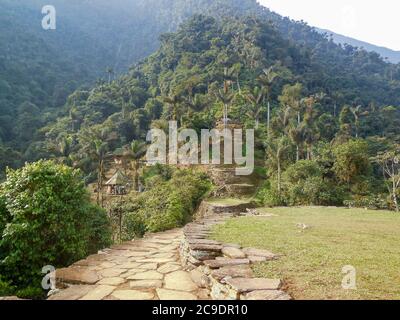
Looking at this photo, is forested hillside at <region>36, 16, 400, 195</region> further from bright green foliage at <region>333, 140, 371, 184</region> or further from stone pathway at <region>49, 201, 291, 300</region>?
stone pathway at <region>49, 201, 291, 300</region>

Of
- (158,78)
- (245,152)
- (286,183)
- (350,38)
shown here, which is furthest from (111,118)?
(350,38)

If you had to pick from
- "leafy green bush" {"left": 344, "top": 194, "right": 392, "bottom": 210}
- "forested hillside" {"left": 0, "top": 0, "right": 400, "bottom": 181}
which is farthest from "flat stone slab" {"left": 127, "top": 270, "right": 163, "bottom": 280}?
"forested hillside" {"left": 0, "top": 0, "right": 400, "bottom": 181}

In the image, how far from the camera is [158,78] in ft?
195

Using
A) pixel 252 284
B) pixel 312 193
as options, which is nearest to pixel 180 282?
pixel 252 284

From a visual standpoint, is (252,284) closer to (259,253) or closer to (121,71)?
(259,253)

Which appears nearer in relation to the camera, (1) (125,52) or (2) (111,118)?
(2) (111,118)

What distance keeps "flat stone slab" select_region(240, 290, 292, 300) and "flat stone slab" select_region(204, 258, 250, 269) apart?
939mm

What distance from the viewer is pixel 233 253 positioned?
5043 millimetres

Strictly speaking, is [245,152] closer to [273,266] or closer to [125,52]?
[273,266]

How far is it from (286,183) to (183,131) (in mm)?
14257

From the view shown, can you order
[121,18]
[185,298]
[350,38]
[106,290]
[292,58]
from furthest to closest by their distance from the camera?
[350,38]
[121,18]
[292,58]
[106,290]
[185,298]

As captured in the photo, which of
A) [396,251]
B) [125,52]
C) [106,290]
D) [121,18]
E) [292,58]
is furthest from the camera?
[121,18]

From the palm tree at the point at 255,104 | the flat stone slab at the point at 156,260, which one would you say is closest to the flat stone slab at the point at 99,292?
the flat stone slab at the point at 156,260

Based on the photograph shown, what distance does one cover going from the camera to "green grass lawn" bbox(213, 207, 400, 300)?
378cm
